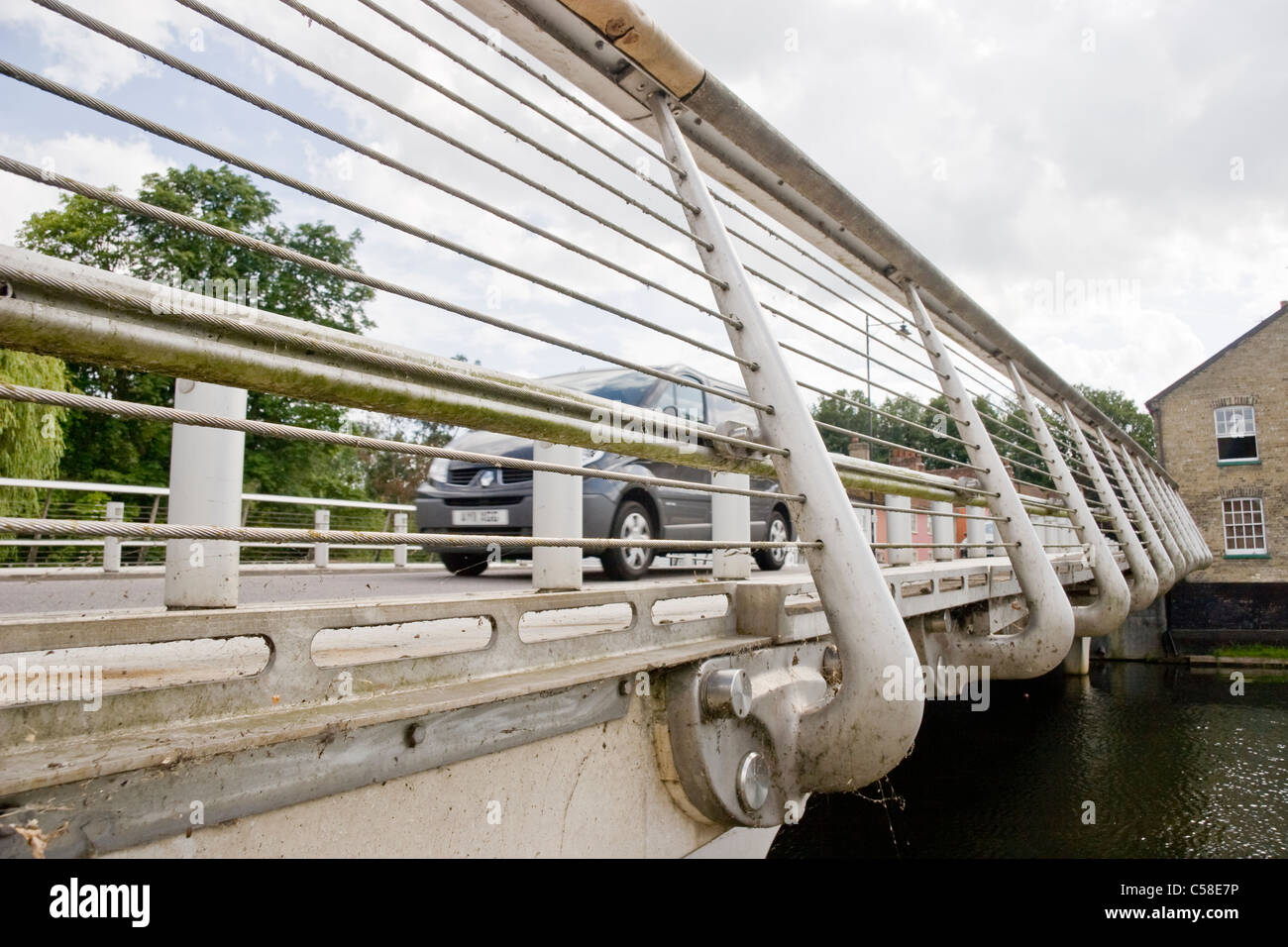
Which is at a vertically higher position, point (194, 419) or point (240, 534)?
point (194, 419)

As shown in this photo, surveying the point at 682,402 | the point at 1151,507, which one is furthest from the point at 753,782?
the point at 1151,507

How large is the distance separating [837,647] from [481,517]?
3.72 meters

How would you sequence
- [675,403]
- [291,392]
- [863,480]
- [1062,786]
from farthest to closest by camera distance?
[1062,786] → [675,403] → [863,480] → [291,392]

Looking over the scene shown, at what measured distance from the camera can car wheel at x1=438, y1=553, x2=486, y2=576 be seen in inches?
242

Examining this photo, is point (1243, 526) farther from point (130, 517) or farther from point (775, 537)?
point (130, 517)

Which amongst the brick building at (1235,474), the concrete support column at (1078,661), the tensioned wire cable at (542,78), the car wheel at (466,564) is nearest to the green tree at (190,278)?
the car wheel at (466,564)

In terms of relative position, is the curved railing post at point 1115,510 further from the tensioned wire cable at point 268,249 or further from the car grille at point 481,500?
the tensioned wire cable at point 268,249

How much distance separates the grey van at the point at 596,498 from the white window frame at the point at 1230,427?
957 inches

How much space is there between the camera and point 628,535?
17.1 feet

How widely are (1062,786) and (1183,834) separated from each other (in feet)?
5.44

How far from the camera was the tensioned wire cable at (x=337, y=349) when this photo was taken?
94 cm
